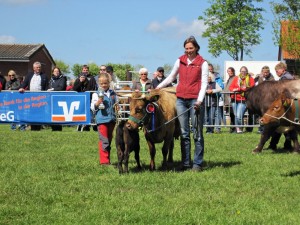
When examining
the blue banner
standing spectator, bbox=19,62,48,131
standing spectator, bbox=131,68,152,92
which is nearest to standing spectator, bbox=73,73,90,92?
the blue banner

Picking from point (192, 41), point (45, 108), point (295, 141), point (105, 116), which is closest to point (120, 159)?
point (105, 116)

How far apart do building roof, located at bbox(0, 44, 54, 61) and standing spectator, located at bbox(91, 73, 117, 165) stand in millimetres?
51137

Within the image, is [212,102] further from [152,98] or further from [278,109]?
[152,98]

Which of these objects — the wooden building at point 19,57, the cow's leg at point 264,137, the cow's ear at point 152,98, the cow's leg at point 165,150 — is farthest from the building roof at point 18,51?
the cow's ear at point 152,98

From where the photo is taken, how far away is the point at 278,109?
1004cm

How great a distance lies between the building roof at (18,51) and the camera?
60.2m

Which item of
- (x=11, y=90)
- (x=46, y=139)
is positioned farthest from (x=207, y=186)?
(x=11, y=90)

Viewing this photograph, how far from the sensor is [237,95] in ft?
61.3

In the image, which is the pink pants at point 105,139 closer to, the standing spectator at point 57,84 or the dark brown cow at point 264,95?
the dark brown cow at point 264,95

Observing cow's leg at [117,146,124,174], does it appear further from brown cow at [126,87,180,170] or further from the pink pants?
the pink pants

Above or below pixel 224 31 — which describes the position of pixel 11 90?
below

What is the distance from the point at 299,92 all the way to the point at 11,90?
11492 mm

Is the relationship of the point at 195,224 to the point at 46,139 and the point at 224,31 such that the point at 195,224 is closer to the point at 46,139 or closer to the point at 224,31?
the point at 46,139

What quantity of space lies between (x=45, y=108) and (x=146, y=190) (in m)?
12.0
